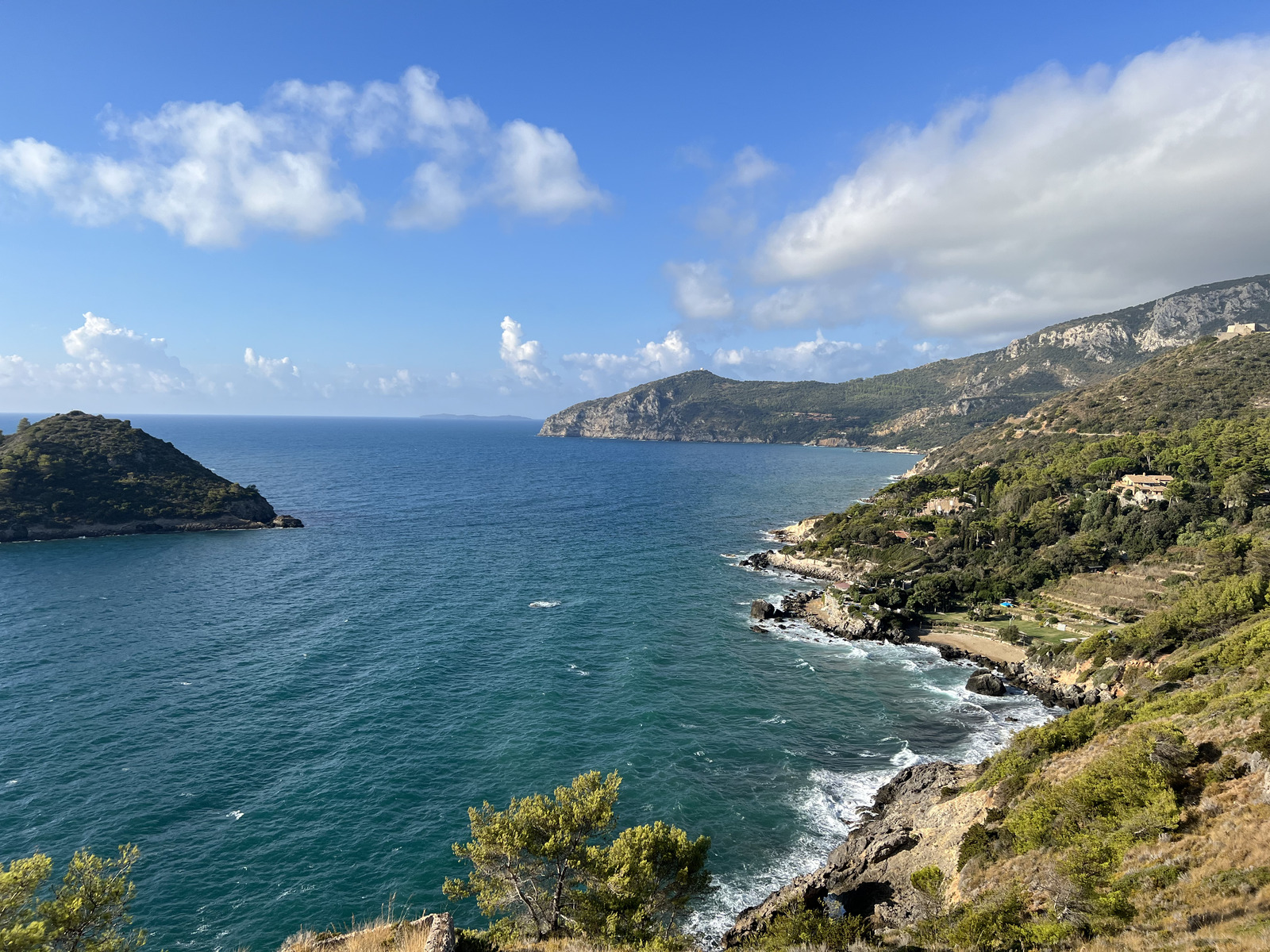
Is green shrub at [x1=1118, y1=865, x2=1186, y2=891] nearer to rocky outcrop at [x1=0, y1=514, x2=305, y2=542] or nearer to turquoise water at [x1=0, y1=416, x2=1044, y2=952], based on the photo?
turquoise water at [x1=0, y1=416, x2=1044, y2=952]

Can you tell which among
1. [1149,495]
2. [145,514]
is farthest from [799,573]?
[145,514]

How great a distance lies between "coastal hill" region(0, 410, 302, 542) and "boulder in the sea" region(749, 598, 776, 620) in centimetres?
8831

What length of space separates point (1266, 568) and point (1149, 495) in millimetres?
30754

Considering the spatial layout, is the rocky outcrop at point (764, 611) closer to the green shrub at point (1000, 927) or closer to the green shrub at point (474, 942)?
the green shrub at point (1000, 927)

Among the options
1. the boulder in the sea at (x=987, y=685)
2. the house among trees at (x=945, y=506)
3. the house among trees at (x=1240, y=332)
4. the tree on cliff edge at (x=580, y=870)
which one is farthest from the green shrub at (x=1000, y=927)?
the house among trees at (x=1240, y=332)

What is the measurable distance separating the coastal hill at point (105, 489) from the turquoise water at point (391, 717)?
14526mm

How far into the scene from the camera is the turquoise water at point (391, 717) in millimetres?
31844

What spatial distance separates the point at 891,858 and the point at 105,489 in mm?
137070

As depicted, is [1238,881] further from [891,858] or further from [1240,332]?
[1240,332]

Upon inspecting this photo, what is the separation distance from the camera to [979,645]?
63250mm

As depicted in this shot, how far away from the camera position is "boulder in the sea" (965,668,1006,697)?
52594 millimetres

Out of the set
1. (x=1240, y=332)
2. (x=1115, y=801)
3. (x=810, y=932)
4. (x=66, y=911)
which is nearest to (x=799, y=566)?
(x=1115, y=801)

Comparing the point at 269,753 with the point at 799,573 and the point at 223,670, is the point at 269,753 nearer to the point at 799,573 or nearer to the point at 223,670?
the point at 223,670

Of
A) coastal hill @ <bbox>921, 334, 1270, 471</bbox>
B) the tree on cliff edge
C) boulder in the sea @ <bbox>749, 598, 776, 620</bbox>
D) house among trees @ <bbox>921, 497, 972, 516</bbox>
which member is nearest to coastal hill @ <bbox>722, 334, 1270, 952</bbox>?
house among trees @ <bbox>921, 497, 972, 516</bbox>
